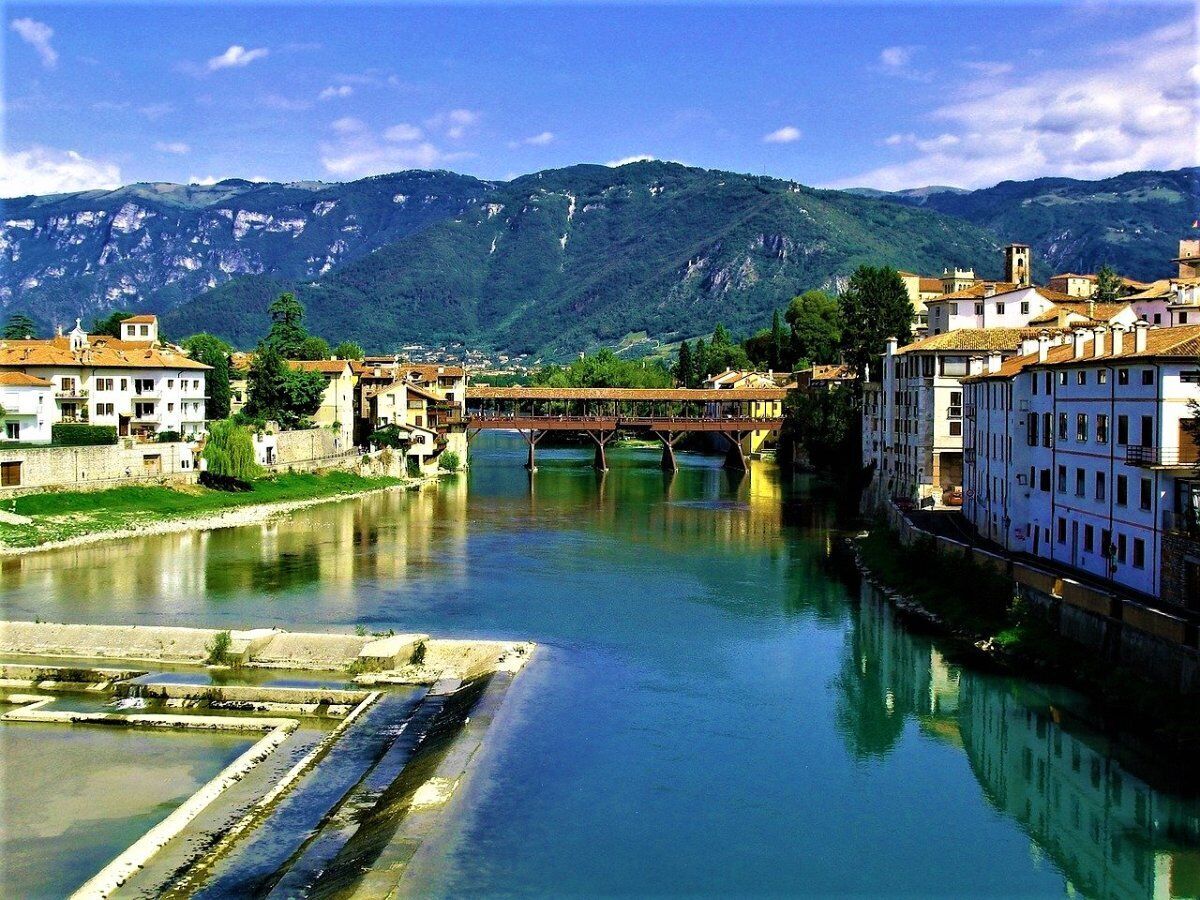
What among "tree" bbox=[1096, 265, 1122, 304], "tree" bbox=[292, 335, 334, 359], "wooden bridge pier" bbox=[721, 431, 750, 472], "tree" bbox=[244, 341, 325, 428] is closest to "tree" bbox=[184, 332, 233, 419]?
"tree" bbox=[244, 341, 325, 428]

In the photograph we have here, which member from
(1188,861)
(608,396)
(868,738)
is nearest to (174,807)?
(868,738)

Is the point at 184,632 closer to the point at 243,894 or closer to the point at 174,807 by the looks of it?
the point at 174,807

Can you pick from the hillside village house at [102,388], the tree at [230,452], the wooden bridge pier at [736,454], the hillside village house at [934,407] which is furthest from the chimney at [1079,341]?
the wooden bridge pier at [736,454]

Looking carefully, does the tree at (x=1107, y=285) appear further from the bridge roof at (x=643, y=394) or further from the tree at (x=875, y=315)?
the bridge roof at (x=643, y=394)

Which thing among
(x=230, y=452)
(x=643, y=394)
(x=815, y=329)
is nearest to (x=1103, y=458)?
(x=230, y=452)

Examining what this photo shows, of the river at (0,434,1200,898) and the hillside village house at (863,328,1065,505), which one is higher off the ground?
the hillside village house at (863,328,1065,505)

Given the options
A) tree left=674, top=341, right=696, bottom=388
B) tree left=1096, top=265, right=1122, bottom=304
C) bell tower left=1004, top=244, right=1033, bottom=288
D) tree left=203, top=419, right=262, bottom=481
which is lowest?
tree left=203, top=419, right=262, bottom=481

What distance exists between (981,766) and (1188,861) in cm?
441

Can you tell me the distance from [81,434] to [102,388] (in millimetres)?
5985

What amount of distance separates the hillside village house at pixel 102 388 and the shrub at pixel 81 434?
3.45 ft

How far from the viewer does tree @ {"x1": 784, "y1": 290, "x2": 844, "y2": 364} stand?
329ft

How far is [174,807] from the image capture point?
17641mm

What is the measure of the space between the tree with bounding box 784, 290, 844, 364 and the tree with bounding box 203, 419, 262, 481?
183 feet

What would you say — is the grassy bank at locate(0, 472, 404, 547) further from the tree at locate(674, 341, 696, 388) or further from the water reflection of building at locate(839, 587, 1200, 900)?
the tree at locate(674, 341, 696, 388)
